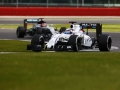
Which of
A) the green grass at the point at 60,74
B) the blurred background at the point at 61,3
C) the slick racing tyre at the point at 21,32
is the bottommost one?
the slick racing tyre at the point at 21,32

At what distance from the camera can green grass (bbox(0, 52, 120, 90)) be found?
8.45 m

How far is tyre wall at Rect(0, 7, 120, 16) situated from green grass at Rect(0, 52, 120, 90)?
45.9 meters

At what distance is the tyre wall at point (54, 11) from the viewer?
2307 inches

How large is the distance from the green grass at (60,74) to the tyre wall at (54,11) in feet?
151

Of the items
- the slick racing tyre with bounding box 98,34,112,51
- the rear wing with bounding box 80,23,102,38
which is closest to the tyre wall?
the rear wing with bounding box 80,23,102,38

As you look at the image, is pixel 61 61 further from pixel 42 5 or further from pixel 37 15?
pixel 42 5

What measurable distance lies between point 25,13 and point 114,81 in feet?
164

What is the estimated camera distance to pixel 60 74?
988 cm

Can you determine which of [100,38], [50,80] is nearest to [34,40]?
[100,38]

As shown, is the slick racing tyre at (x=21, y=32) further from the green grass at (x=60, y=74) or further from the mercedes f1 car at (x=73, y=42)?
the green grass at (x=60, y=74)

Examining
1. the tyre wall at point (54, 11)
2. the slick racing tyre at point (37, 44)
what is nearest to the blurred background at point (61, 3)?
the tyre wall at point (54, 11)

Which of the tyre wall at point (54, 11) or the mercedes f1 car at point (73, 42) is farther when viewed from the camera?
the tyre wall at point (54, 11)

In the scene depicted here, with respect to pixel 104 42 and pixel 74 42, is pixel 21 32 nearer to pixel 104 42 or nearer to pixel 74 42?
pixel 104 42

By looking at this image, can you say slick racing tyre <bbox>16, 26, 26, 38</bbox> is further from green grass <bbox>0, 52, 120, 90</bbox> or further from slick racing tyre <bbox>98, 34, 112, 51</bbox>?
green grass <bbox>0, 52, 120, 90</bbox>
